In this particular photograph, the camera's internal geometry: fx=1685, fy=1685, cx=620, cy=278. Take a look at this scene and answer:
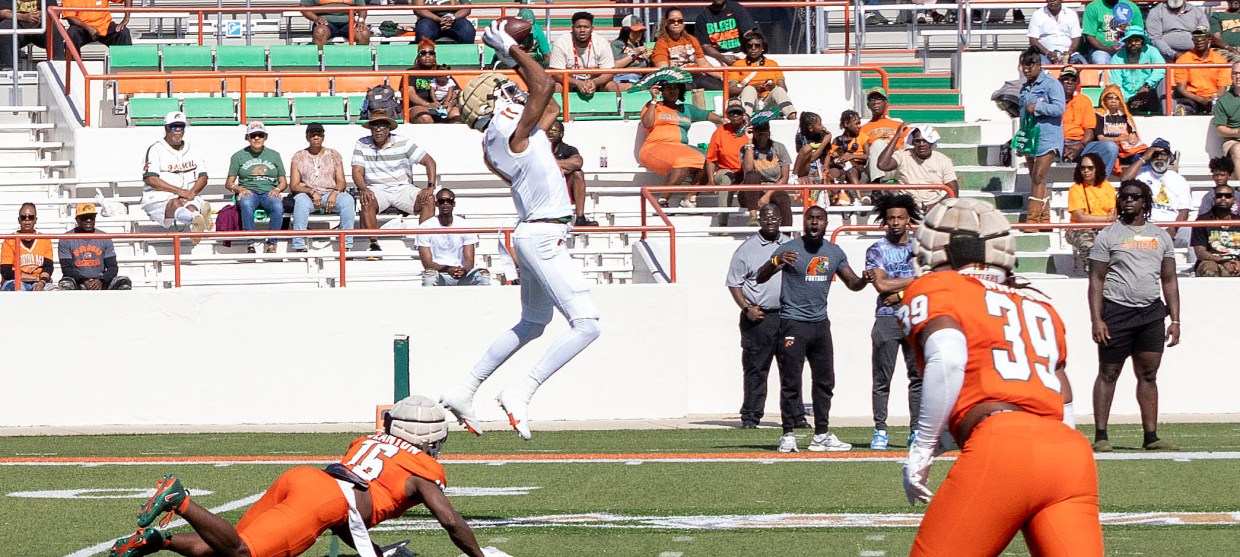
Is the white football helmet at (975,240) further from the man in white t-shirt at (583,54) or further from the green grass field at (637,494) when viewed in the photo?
the man in white t-shirt at (583,54)

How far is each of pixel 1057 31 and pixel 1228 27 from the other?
274cm

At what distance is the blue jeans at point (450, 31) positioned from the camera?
72.9 ft

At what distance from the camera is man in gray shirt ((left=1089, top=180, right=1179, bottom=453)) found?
11.9m

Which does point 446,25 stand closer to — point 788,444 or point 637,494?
point 788,444

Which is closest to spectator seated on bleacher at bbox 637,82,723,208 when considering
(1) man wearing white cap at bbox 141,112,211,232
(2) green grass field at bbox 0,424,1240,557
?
(1) man wearing white cap at bbox 141,112,211,232

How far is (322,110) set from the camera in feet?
68.2

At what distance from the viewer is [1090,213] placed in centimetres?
1691

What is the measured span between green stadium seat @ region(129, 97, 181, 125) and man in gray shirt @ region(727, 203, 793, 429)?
8.80 meters

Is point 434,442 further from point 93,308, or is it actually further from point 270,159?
point 270,159

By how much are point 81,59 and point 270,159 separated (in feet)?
16.4

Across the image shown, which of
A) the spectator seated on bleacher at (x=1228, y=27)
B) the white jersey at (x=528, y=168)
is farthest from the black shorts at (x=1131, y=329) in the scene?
the spectator seated on bleacher at (x=1228, y=27)

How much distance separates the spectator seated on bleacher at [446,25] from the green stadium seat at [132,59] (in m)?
3.46

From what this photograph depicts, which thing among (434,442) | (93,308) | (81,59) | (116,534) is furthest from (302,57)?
(434,442)

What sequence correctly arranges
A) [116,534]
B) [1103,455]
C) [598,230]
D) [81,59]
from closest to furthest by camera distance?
[116,534] → [1103,455] → [598,230] → [81,59]
